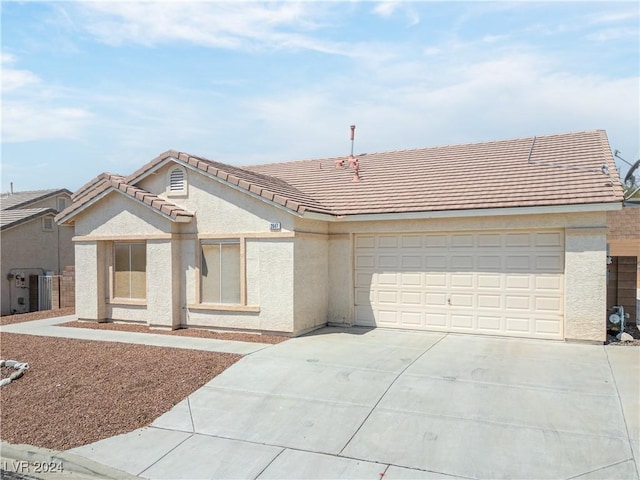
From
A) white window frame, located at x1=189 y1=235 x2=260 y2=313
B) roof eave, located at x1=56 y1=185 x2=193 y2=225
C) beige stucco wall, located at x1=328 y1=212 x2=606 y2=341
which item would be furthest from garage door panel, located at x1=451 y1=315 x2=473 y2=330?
A: roof eave, located at x1=56 y1=185 x2=193 y2=225

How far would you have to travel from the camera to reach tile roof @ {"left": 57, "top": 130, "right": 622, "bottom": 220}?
1128 centimetres

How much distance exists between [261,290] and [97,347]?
12.1 feet

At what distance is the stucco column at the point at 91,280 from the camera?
545 inches

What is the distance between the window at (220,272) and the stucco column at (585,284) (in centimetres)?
734

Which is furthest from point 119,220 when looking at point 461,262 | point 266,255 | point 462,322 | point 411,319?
point 462,322

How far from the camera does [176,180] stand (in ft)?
43.0

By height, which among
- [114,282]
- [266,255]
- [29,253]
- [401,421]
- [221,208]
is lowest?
[401,421]

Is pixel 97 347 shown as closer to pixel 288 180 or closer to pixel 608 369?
pixel 288 180

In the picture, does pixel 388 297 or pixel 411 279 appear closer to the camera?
pixel 411 279

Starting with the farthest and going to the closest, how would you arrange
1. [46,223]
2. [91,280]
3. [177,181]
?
[46,223] → [91,280] → [177,181]

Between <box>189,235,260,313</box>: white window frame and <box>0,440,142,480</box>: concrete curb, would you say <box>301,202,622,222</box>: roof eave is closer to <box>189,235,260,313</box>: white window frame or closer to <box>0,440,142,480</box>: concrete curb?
<box>189,235,260,313</box>: white window frame

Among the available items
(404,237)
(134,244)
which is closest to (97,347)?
(134,244)

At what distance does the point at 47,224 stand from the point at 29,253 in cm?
163

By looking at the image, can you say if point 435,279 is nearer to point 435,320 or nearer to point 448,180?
point 435,320
